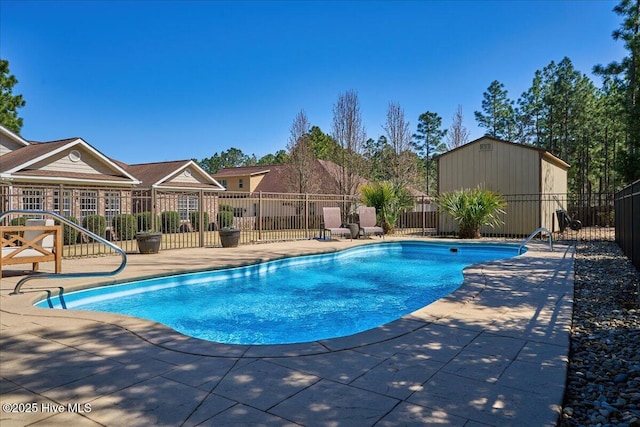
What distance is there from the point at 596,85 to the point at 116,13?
30.9m

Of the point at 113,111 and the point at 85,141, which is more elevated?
the point at 113,111

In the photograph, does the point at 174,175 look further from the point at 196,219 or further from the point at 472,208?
the point at 472,208

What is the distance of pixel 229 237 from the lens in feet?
38.1

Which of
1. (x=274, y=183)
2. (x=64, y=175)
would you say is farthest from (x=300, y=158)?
(x=64, y=175)

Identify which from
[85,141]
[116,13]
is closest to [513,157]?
[116,13]

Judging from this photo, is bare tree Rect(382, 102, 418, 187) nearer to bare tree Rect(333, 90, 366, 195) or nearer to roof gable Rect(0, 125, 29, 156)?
bare tree Rect(333, 90, 366, 195)

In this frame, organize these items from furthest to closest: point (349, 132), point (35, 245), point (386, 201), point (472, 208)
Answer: point (349, 132)
point (386, 201)
point (472, 208)
point (35, 245)

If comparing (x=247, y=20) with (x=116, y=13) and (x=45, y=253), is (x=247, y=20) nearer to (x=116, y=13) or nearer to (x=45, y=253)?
(x=116, y=13)

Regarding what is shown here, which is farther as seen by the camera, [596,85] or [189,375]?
[596,85]

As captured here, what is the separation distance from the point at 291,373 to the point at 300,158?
23.4m

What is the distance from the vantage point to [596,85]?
28.2m

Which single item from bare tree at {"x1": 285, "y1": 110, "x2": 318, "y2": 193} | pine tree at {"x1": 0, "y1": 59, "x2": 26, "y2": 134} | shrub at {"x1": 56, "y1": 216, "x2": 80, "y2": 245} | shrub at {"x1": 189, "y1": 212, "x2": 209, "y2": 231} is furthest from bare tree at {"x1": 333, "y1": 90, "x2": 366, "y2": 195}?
pine tree at {"x1": 0, "y1": 59, "x2": 26, "y2": 134}

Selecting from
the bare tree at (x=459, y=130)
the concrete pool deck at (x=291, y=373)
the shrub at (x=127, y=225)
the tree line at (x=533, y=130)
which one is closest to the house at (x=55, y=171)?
the shrub at (x=127, y=225)

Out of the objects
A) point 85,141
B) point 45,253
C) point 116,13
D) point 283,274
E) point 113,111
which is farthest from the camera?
point 113,111
